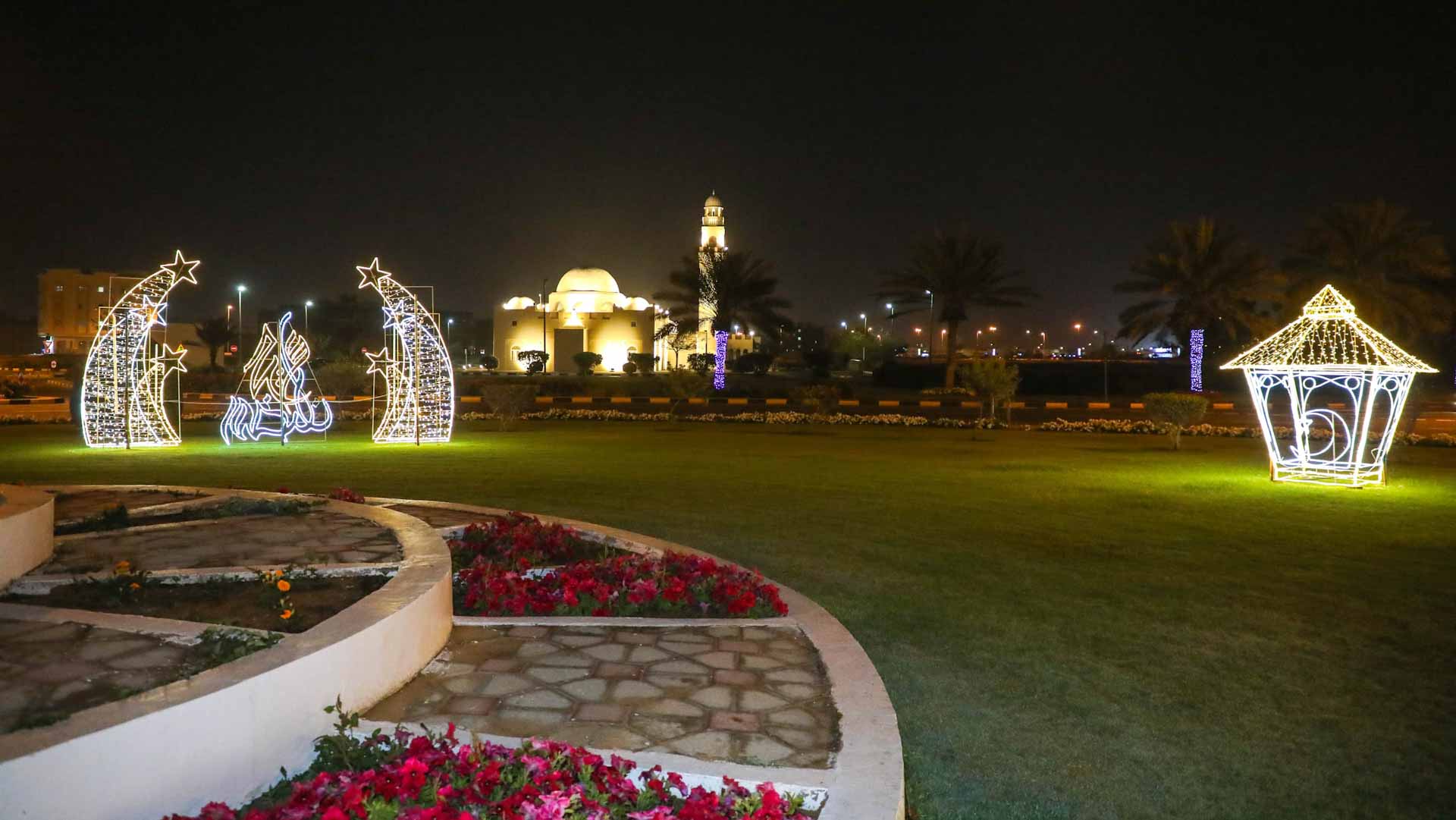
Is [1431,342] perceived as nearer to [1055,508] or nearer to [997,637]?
[1055,508]

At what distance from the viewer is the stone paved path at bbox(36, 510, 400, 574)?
242 inches

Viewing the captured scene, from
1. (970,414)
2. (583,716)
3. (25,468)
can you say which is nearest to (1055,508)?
(583,716)

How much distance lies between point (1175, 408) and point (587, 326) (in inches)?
1908

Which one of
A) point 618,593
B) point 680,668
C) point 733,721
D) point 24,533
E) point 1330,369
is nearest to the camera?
point 733,721

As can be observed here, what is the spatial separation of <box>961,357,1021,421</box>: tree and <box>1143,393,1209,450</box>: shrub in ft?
15.0

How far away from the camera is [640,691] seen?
470cm

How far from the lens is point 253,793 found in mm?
3484

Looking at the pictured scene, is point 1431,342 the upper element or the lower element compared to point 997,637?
upper

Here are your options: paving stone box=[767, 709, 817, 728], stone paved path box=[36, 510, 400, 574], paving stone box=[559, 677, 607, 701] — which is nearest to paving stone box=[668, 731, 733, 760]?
paving stone box=[767, 709, 817, 728]

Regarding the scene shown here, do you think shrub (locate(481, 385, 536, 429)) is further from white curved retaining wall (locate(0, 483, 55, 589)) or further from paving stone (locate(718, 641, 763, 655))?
paving stone (locate(718, 641, 763, 655))

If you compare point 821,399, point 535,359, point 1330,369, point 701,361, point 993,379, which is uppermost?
point 535,359

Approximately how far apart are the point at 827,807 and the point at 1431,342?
6073 centimetres

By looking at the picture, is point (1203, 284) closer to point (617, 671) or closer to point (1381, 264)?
point (1381, 264)

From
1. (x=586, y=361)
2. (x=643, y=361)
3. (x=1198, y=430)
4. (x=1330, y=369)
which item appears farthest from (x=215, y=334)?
(x=1330, y=369)
